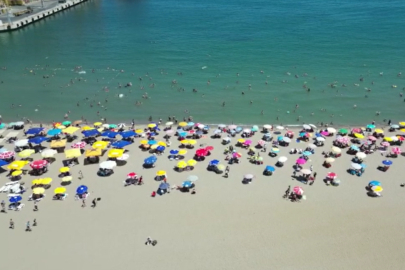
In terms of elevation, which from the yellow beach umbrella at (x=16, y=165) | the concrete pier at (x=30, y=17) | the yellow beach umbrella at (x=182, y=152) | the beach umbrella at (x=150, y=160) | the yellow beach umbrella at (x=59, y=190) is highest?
the concrete pier at (x=30, y=17)

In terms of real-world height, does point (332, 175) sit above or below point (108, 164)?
below

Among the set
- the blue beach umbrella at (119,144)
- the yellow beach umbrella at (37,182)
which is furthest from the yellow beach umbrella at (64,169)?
the blue beach umbrella at (119,144)

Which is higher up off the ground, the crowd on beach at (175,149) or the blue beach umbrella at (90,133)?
the blue beach umbrella at (90,133)

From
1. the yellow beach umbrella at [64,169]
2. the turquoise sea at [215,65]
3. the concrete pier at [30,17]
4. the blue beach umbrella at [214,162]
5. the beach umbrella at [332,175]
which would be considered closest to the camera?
the beach umbrella at [332,175]

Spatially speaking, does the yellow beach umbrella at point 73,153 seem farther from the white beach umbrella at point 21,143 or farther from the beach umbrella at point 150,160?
the beach umbrella at point 150,160

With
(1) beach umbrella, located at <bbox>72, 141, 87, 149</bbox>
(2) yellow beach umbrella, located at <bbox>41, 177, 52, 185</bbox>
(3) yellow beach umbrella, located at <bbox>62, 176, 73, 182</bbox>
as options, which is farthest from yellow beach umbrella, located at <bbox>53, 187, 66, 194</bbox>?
(1) beach umbrella, located at <bbox>72, 141, 87, 149</bbox>

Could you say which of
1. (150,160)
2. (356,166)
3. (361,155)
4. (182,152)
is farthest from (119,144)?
(361,155)

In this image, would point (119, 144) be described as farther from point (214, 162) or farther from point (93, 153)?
point (214, 162)
